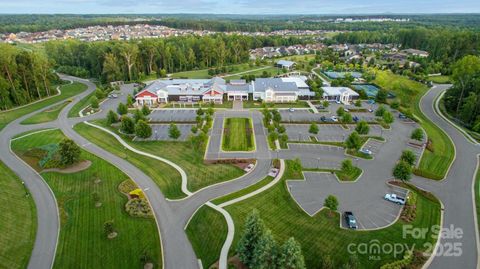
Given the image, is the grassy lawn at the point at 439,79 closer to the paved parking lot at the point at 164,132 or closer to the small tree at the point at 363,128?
the small tree at the point at 363,128

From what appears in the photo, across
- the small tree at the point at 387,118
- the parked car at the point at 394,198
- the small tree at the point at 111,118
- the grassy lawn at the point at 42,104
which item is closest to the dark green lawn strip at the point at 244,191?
the parked car at the point at 394,198

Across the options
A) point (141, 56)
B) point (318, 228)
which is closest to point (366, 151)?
point (318, 228)

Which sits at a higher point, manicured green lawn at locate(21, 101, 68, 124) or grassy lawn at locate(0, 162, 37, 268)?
manicured green lawn at locate(21, 101, 68, 124)

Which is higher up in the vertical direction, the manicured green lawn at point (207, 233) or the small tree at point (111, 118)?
the small tree at point (111, 118)

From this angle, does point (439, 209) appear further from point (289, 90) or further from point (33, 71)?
point (33, 71)

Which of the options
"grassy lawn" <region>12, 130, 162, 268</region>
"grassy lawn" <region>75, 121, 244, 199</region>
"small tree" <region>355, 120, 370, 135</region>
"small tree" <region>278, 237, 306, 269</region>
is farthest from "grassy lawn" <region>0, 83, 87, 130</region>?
"small tree" <region>355, 120, 370, 135</region>

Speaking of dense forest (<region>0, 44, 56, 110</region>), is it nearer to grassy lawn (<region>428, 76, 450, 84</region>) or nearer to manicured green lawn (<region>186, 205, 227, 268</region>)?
manicured green lawn (<region>186, 205, 227, 268</region>)

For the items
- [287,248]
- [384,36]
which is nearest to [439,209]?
[287,248]
